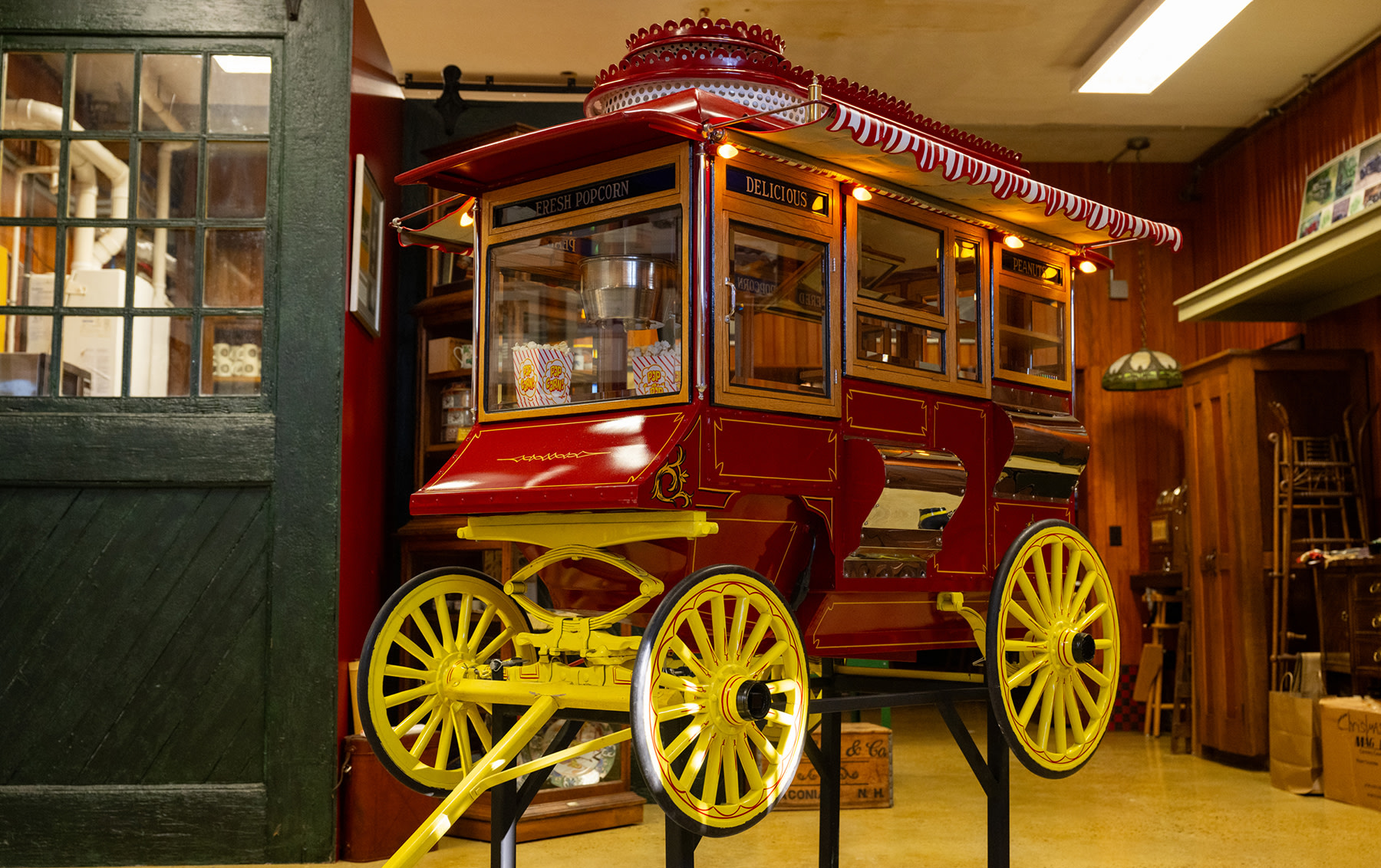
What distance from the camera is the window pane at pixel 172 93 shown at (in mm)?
5047

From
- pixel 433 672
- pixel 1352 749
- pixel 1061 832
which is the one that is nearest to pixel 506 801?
pixel 433 672

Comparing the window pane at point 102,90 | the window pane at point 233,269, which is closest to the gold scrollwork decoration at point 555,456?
the window pane at point 233,269

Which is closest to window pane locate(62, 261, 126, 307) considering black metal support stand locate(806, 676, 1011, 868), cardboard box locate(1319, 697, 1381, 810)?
black metal support stand locate(806, 676, 1011, 868)

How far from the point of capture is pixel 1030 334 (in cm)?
410

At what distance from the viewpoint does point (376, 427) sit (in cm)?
588

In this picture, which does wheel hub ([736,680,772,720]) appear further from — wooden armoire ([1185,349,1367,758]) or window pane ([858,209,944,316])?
wooden armoire ([1185,349,1367,758])

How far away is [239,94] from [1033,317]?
3363mm

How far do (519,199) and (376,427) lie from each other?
2.81m

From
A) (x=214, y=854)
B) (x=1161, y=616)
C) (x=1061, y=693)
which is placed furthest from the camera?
(x=1161, y=616)

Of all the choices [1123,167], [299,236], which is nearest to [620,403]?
[299,236]

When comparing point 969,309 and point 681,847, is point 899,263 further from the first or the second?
point 681,847

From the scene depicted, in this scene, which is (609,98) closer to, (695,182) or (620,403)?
(695,182)

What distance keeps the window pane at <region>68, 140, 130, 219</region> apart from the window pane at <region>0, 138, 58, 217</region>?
0.08m

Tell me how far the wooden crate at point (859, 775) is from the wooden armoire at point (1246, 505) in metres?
2.43
